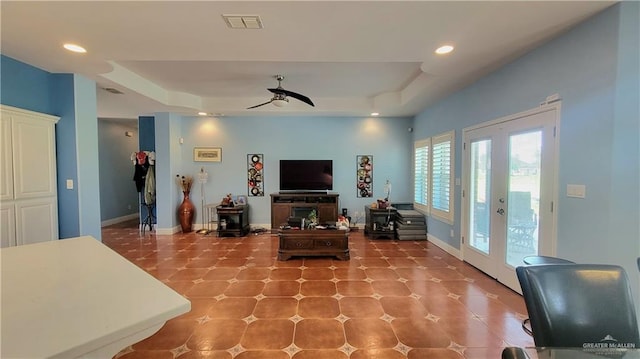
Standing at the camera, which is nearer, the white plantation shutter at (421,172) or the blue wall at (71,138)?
the blue wall at (71,138)

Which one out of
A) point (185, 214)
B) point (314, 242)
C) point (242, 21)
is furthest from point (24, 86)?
point (314, 242)

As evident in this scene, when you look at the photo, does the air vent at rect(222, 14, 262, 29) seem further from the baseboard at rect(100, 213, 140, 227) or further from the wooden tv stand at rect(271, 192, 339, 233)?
the baseboard at rect(100, 213, 140, 227)

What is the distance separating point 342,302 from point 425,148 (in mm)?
3828

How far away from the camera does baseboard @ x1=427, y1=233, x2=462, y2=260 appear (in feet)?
14.2

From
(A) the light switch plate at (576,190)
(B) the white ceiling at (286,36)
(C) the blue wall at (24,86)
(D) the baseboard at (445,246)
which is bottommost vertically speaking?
(D) the baseboard at (445,246)

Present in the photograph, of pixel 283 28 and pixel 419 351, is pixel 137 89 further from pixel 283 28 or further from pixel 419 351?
pixel 419 351

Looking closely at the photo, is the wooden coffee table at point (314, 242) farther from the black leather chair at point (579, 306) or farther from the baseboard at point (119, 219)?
the baseboard at point (119, 219)

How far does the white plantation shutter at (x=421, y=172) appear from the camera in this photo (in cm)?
552

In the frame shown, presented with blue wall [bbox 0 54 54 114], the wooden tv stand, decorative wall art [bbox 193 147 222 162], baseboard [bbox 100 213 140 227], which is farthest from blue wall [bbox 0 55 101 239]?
baseboard [bbox 100 213 140 227]

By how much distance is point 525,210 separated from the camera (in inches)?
119

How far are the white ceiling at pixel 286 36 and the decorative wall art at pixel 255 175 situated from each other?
2350mm

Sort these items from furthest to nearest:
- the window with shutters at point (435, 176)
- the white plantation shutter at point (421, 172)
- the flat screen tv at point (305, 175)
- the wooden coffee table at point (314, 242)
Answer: the flat screen tv at point (305, 175)
the white plantation shutter at point (421, 172)
the window with shutters at point (435, 176)
the wooden coffee table at point (314, 242)

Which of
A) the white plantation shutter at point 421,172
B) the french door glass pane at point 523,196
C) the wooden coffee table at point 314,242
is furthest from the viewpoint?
the white plantation shutter at point 421,172

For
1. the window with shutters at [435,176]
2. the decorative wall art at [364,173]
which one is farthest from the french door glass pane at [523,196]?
the decorative wall art at [364,173]
